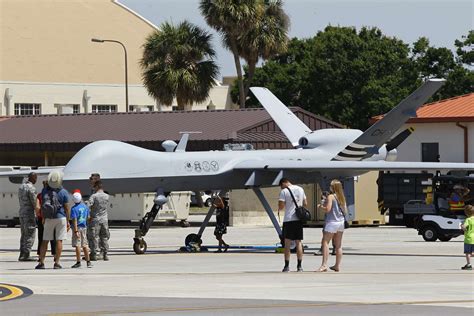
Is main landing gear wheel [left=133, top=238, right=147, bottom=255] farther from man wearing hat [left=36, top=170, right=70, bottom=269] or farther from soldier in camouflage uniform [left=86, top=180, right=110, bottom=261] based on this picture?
man wearing hat [left=36, top=170, right=70, bottom=269]

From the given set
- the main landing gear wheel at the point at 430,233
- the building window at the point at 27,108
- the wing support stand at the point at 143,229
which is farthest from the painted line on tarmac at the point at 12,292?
the building window at the point at 27,108

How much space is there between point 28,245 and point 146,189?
3976 mm

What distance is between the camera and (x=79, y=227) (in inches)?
988

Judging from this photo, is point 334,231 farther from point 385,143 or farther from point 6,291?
point 385,143

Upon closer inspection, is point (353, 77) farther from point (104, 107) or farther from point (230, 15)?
point (230, 15)

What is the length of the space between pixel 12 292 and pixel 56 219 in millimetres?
5669

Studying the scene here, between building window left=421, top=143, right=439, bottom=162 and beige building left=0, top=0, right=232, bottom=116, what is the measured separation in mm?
28830

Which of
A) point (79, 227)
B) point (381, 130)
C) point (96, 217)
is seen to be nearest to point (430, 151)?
point (381, 130)

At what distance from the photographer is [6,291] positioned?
1934 cm

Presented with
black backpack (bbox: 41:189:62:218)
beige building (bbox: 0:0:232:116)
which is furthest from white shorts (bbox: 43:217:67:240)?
beige building (bbox: 0:0:232:116)

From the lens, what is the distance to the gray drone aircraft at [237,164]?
29.7 metres

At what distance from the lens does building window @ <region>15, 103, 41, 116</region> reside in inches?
3206

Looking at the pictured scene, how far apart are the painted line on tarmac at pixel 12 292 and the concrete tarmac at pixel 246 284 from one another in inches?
7.5

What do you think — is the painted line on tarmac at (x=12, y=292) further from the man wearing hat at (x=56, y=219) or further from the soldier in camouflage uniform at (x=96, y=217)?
the soldier in camouflage uniform at (x=96, y=217)
